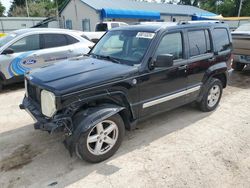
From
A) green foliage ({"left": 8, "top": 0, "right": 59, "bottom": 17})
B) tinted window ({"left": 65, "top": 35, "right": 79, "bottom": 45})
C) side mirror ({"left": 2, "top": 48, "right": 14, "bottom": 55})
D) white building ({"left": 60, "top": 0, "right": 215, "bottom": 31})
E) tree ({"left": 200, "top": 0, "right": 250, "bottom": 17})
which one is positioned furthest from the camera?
green foliage ({"left": 8, "top": 0, "right": 59, "bottom": 17})

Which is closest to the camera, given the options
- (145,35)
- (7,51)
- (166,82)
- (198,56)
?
(145,35)

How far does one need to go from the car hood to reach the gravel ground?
3.66ft

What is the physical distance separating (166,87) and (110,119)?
130cm

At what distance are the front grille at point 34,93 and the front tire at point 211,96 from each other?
10.7 ft

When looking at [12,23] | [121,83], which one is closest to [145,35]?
[121,83]

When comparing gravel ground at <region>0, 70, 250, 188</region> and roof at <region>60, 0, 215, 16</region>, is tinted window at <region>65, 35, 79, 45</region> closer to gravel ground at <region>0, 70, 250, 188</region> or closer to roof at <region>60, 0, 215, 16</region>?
gravel ground at <region>0, 70, 250, 188</region>

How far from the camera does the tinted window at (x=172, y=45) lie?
4.07m

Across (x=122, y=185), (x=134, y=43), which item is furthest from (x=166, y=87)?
(x=122, y=185)

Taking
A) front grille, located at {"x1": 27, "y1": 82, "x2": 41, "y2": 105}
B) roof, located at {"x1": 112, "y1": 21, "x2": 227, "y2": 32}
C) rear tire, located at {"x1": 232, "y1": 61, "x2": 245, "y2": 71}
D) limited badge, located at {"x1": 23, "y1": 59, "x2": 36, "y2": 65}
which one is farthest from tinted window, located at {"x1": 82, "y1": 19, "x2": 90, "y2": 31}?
front grille, located at {"x1": 27, "y1": 82, "x2": 41, "y2": 105}

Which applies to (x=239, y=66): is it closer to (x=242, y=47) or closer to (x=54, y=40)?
(x=242, y=47)

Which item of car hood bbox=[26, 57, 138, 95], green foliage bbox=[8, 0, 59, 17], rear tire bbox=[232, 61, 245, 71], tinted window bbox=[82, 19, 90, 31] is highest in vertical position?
green foliage bbox=[8, 0, 59, 17]

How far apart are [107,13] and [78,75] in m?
21.0

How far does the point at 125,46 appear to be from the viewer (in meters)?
4.22

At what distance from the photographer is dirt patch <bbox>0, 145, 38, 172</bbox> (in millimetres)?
3486
